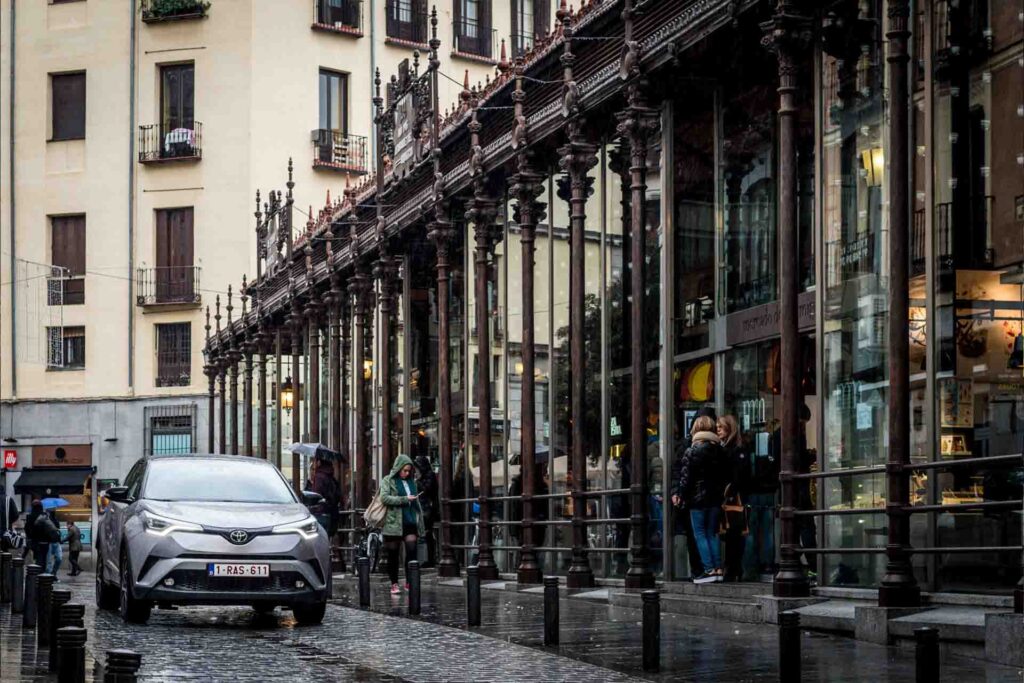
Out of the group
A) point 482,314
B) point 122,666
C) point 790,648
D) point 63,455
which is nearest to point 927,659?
point 790,648

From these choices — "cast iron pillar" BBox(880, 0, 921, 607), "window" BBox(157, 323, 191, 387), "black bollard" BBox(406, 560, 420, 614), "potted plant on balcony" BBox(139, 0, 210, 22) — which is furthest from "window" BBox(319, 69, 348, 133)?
"cast iron pillar" BBox(880, 0, 921, 607)

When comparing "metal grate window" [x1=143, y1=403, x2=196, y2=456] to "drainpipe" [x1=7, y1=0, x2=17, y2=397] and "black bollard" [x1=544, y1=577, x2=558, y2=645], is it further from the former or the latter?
"black bollard" [x1=544, y1=577, x2=558, y2=645]

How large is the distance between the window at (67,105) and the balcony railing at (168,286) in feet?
16.8

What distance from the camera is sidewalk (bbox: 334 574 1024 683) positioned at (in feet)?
38.9

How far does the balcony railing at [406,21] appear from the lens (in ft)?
187

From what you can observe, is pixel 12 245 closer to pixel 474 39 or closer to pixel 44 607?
pixel 474 39

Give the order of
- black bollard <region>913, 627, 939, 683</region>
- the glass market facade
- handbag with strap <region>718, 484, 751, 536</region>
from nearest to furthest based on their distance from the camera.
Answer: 1. black bollard <region>913, 627, 939, 683</region>
2. the glass market facade
3. handbag with strap <region>718, 484, 751, 536</region>

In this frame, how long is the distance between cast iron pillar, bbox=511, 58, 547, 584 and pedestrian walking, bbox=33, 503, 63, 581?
12.9 meters

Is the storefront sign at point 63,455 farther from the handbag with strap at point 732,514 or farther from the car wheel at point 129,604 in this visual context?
the handbag with strap at point 732,514

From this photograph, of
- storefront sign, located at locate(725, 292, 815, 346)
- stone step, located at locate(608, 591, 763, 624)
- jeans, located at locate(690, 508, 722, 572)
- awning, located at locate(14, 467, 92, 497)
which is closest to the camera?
stone step, located at locate(608, 591, 763, 624)

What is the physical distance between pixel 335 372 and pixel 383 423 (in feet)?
17.1

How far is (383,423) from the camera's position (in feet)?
101

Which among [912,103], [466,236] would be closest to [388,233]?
[466,236]

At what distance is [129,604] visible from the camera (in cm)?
1689
